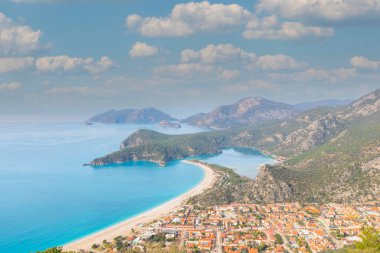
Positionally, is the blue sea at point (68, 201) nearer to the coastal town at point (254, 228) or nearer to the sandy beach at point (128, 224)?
the sandy beach at point (128, 224)

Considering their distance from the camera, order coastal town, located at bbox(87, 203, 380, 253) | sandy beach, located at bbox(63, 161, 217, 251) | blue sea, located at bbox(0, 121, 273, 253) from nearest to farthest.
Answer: coastal town, located at bbox(87, 203, 380, 253)
sandy beach, located at bbox(63, 161, 217, 251)
blue sea, located at bbox(0, 121, 273, 253)

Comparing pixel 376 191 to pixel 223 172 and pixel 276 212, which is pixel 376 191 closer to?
pixel 276 212

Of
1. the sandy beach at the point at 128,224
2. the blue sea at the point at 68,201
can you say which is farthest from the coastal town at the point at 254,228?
the blue sea at the point at 68,201

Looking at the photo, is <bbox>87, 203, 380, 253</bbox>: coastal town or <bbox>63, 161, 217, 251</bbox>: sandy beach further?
<bbox>63, 161, 217, 251</bbox>: sandy beach

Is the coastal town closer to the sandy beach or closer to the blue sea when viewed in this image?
the sandy beach

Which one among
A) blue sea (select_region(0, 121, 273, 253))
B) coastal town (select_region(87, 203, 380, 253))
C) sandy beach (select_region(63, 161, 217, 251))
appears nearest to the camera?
coastal town (select_region(87, 203, 380, 253))

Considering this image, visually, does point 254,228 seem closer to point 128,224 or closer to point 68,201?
point 128,224

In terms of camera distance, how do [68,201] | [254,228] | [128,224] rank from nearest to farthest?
1. [254,228]
2. [128,224]
3. [68,201]

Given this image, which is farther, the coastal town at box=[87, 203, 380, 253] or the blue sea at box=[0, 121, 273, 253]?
the blue sea at box=[0, 121, 273, 253]

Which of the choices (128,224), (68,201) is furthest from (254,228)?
(68,201)

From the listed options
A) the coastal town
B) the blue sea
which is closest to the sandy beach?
the coastal town
